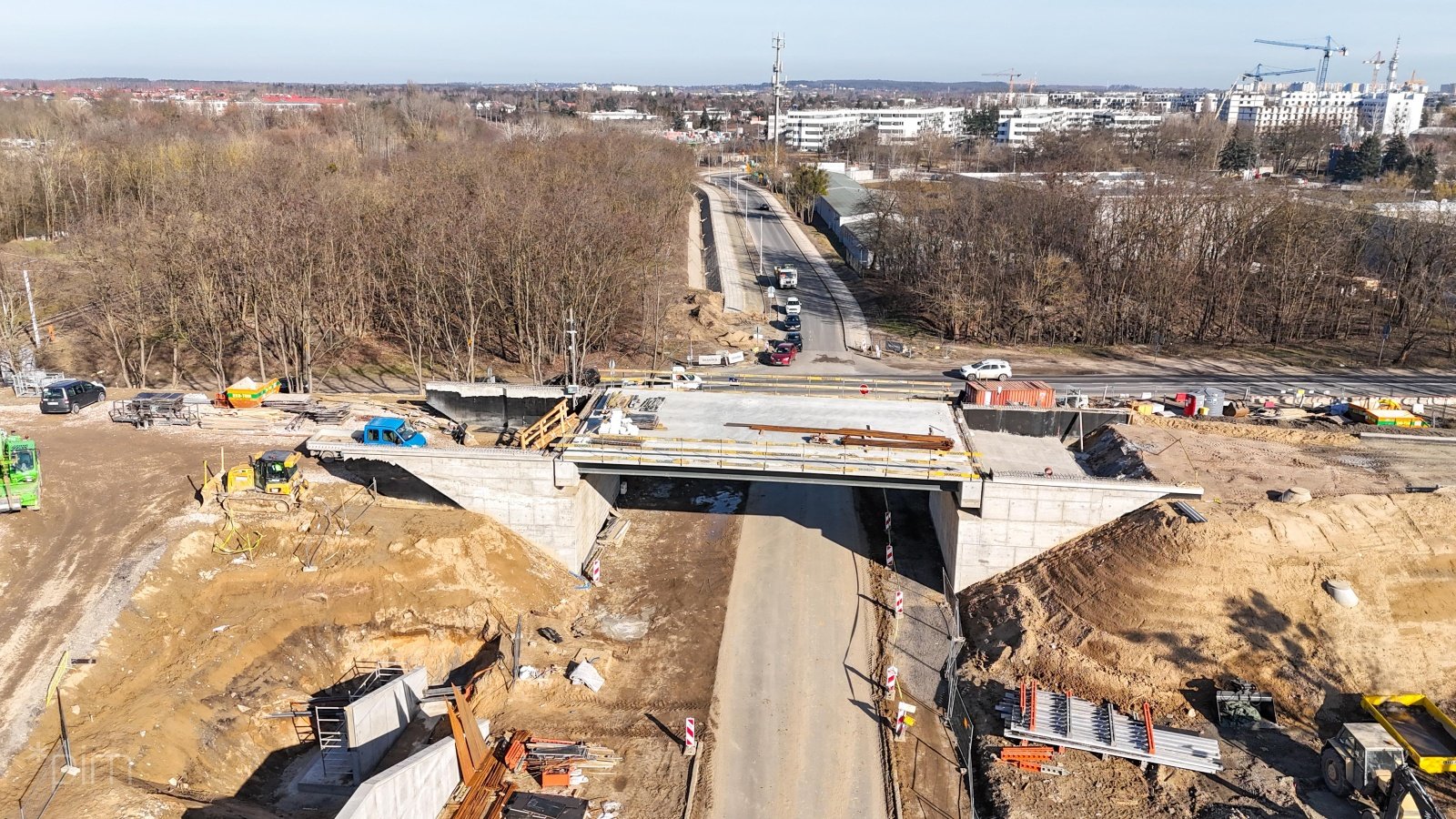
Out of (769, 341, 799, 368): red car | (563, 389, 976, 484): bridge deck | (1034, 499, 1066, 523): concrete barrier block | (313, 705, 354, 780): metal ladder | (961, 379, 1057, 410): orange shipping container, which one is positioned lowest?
(313, 705, 354, 780): metal ladder

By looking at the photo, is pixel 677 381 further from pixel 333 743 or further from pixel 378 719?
pixel 333 743

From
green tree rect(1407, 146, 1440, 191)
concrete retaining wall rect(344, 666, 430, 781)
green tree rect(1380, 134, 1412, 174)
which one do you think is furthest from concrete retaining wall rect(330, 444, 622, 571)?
green tree rect(1380, 134, 1412, 174)

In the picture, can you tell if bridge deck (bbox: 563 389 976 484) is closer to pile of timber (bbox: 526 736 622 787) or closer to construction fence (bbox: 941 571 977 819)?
construction fence (bbox: 941 571 977 819)

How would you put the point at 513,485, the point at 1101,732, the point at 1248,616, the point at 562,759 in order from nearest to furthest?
1. the point at 562,759
2. the point at 1101,732
3. the point at 1248,616
4. the point at 513,485

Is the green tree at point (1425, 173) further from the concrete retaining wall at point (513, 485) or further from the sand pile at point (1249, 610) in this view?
the concrete retaining wall at point (513, 485)

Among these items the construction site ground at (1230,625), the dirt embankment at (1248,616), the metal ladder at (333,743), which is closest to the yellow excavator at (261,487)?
the metal ladder at (333,743)

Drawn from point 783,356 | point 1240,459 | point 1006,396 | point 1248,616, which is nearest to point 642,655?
point 1248,616
